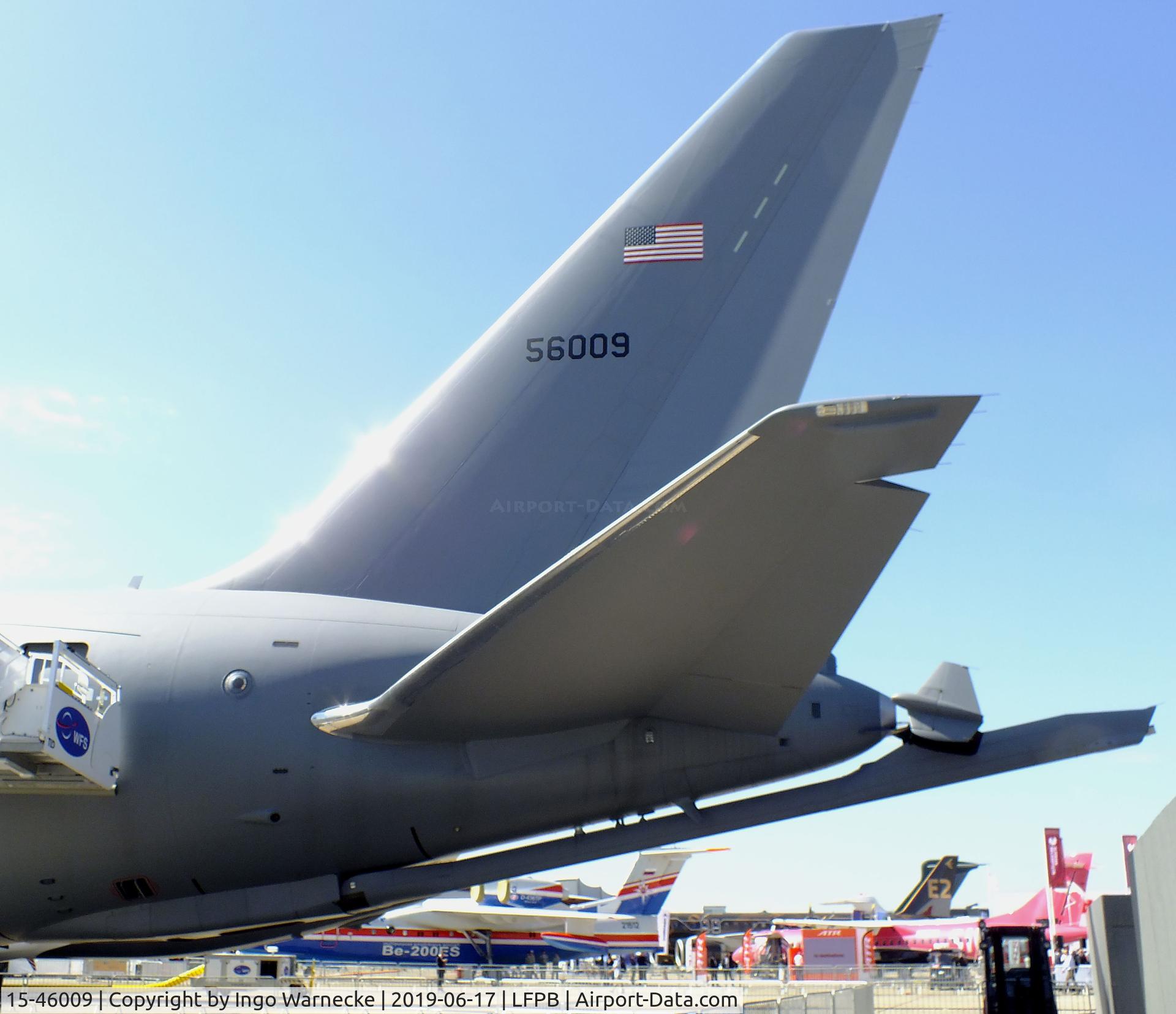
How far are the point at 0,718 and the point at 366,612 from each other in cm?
255

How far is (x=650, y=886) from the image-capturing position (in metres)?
47.9

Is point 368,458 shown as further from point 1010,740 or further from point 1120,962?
point 1120,962

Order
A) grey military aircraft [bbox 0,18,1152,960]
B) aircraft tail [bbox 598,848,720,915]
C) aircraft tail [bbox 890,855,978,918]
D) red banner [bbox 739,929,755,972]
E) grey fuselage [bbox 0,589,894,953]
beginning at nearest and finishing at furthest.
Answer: grey military aircraft [bbox 0,18,1152,960]
grey fuselage [bbox 0,589,894,953]
red banner [bbox 739,929,755,972]
aircraft tail [bbox 598,848,720,915]
aircraft tail [bbox 890,855,978,918]

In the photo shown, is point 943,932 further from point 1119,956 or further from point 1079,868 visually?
point 1119,956

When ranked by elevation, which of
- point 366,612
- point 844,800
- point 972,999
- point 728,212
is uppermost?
point 728,212

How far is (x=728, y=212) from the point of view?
9000mm

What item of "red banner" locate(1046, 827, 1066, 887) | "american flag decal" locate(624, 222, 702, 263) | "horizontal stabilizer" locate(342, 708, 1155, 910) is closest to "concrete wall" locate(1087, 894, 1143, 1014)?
"horizontal stabilizer" locate(342, 708, 1155, 910)

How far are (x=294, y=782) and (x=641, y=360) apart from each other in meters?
4.25

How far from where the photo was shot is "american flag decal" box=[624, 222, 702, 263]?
9039 mm

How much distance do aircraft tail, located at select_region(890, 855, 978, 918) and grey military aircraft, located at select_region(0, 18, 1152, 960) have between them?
53.0 meters

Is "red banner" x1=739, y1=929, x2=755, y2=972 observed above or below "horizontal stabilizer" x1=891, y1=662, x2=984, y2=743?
below

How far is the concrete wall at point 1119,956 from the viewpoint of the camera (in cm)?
969

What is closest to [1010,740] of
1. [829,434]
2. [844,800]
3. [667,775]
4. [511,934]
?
[844,800]

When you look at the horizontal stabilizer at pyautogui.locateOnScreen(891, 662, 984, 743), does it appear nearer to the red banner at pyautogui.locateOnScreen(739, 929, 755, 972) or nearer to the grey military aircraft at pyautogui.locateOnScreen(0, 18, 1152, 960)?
the grey military aircraft at pyautogui.locateOnScreen(0, 18, 1152, 960)
